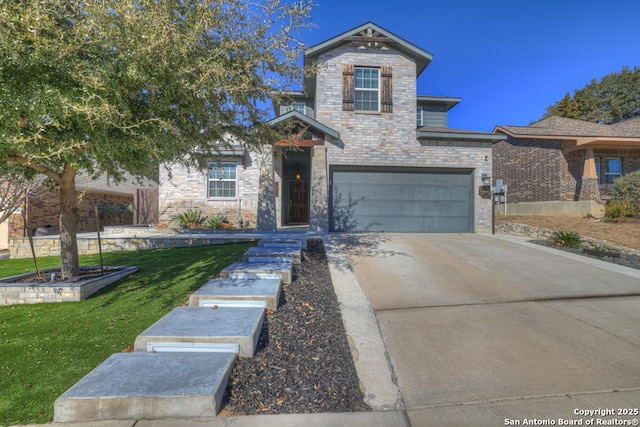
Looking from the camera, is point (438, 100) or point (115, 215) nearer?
point (438, 100)

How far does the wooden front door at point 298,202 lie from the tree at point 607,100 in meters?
25.7

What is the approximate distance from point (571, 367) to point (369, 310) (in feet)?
7.66

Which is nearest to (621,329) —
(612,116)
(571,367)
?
(571,367)

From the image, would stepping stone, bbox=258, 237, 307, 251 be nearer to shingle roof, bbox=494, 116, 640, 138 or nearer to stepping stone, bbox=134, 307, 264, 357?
stepping stone, bbox=134, 307, 264, 357

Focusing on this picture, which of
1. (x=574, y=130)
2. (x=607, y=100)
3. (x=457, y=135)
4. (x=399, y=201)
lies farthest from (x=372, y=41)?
(x=607, y=100)

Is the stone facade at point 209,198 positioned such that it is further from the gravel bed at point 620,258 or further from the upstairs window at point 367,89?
the gravel bed at point 620,258

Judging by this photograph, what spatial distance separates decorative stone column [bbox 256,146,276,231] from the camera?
39.3 ft

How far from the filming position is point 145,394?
7.97 ft

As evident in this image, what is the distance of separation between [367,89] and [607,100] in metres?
30.4

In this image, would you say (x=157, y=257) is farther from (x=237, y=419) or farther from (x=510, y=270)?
(x=510, y=270)

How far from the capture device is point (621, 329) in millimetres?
4012

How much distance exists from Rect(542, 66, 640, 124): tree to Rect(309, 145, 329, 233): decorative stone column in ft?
88.2

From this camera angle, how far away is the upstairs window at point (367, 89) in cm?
1210

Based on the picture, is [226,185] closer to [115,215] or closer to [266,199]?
[266,199]
